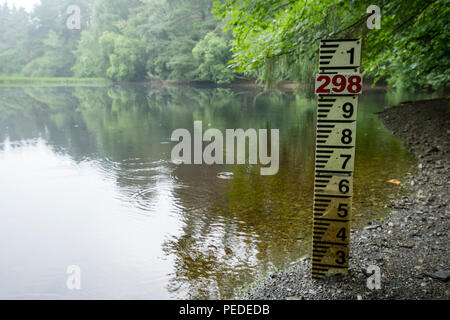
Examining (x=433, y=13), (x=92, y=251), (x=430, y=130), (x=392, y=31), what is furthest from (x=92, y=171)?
(x=430, y=130)

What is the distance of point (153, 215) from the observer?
750 centimetres

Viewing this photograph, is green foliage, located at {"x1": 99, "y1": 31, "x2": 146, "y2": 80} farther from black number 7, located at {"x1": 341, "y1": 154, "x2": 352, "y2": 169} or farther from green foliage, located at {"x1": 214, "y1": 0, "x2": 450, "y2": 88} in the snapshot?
black number 7, located at {"x1": 341, "y1": 154, "x2": 352, "y2": 169}

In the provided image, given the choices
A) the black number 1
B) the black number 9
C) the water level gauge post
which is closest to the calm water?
the water level gauge post

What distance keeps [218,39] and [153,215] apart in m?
50.9

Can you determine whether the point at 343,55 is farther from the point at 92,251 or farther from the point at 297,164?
the point at 297,164

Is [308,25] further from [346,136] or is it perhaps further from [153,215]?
[153,215]

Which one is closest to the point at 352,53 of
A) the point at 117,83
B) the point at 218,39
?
the point at 218,39

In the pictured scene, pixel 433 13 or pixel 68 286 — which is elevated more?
pixel 433 13

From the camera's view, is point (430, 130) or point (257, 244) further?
point (430, 130)

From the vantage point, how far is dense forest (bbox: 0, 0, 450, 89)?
7.15m

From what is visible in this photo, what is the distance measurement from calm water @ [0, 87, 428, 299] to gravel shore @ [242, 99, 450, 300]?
2.01ft

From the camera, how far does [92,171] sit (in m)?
11.2
